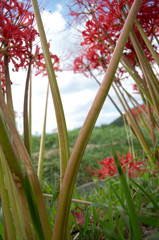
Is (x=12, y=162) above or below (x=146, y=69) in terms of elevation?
below

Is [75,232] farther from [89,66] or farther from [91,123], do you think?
[89,66]

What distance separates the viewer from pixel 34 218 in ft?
1.39

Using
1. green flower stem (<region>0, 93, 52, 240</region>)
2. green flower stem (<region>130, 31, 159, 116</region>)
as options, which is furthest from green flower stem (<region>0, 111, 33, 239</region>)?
green flower stem (<region>130, 31, 159, 116</region>)

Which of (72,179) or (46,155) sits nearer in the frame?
(72,179)

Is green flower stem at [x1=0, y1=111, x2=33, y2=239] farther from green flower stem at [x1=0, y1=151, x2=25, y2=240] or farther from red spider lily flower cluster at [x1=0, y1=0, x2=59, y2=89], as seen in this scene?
red spider lily flower cluster at [x1=0, y1=0, x2=59, y2=89]

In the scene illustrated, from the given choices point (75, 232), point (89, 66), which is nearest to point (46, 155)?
point (89, 66)

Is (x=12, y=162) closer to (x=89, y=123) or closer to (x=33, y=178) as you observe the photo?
(x=33, y=178)

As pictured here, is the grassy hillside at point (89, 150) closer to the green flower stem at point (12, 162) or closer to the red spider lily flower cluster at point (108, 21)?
the red spider lily flower cluster at point (108, 21)

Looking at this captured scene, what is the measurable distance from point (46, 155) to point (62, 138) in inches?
95.5

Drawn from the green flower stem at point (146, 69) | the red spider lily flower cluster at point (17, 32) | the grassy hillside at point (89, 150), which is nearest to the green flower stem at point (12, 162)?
the red spider lily flower cluster at point (17, 32)

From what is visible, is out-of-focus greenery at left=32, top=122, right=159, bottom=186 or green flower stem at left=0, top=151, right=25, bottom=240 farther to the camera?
out-of-focus greenery at left=32, top=122, right=159, bottom=186

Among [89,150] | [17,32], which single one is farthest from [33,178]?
[89,150]

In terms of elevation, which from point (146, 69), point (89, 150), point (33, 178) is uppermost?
point (146, 69)

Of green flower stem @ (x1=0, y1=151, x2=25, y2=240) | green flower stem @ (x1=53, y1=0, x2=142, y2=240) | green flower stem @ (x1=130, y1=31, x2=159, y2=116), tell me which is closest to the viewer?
green flower stem @ (x1=53, y1=0, x2=142, y2=240)
